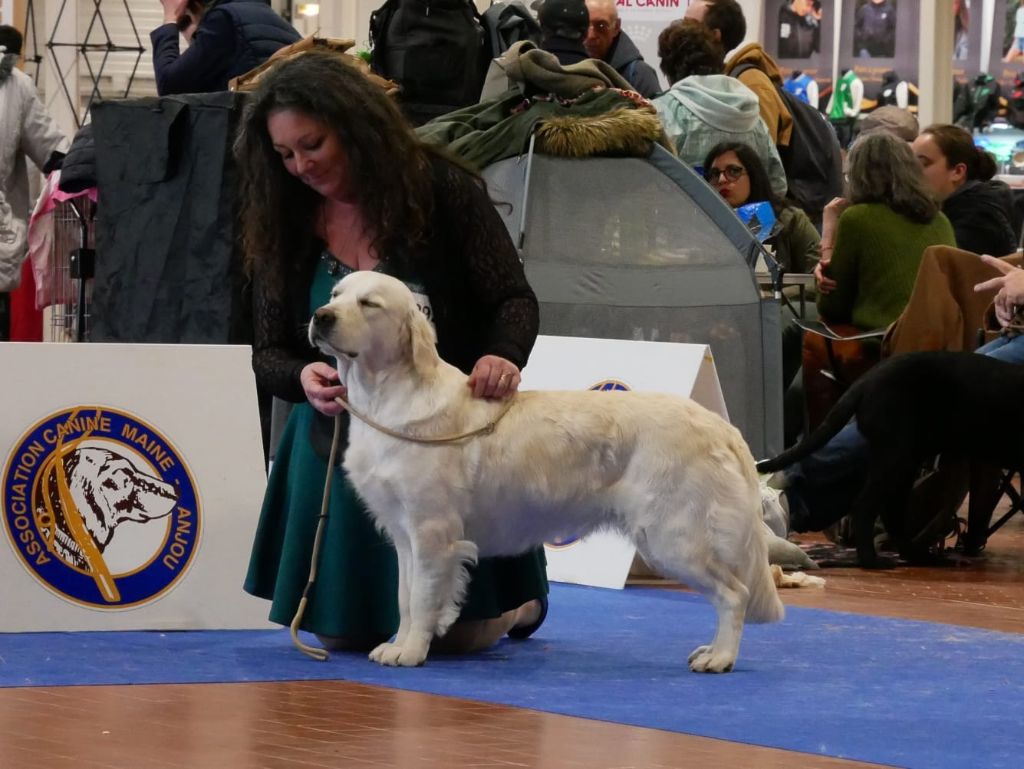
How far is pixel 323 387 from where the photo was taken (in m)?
3.80

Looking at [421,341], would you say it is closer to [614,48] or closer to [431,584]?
[431,584]

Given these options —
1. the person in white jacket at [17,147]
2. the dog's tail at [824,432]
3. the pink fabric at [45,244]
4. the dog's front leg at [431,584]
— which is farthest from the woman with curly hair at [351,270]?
the person in white jacket at [17,147]

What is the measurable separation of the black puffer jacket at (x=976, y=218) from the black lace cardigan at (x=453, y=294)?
4.81m

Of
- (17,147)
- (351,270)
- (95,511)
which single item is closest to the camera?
(351,270)

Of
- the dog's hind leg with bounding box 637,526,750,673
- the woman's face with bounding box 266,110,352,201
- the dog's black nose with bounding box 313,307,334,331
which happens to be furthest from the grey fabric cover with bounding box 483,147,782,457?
the dog's black nose with bounding box 313,307,334,331

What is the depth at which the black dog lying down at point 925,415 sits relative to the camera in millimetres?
6270

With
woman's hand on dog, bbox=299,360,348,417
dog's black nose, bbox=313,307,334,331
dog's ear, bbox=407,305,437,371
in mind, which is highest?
dog's black nose, bbox=313,307,334,331

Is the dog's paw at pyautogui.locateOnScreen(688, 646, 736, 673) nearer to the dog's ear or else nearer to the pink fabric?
the dog's ear

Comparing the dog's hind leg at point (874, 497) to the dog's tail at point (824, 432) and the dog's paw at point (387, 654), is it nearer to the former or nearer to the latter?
the dog's tail at point (824, 432)

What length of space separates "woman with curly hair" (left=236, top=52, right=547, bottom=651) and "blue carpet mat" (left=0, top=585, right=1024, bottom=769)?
17 cm

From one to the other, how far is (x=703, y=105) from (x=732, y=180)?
14.8 inches

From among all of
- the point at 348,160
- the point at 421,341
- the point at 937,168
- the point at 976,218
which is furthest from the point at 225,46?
the point at 976,218

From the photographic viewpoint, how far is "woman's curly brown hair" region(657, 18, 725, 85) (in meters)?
7.77

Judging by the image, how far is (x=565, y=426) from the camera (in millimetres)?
3684
